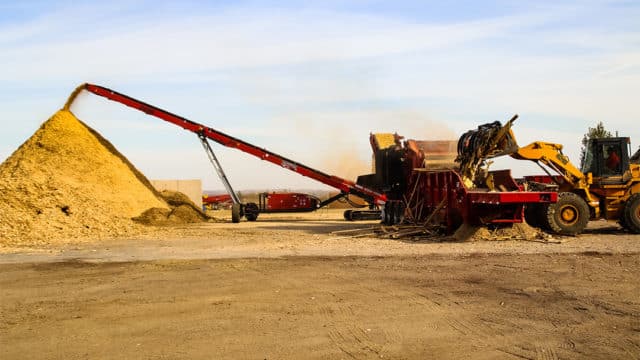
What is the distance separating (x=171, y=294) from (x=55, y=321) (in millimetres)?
2172

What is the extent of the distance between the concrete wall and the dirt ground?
2342 centimetres

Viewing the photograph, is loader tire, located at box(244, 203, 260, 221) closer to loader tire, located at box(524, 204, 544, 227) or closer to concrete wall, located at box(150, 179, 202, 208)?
concrete wall, located at box(150, 179, 202, 208)

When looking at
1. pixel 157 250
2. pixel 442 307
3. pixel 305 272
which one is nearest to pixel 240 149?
pixel 157 250

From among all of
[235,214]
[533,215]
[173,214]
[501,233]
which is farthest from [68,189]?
[533,215]

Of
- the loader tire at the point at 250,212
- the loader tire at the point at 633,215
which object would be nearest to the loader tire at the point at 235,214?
the loader tire at the point at 250,212

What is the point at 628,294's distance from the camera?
33.7 feet

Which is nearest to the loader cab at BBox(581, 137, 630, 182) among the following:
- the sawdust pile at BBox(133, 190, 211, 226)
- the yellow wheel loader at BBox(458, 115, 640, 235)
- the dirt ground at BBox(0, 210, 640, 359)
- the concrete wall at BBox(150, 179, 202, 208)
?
the yellow wheel loader at BBox(458, 115, 640, 235)

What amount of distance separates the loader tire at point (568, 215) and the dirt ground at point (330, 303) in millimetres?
2335

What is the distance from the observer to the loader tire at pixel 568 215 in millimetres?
19531

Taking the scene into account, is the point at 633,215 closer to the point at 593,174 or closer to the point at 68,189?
the point at 593,174

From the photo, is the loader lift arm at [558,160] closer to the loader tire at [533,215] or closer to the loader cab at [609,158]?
the loader cab at [609,158]

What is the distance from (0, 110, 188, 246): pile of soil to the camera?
22.9 metres

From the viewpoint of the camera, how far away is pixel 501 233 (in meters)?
18.7

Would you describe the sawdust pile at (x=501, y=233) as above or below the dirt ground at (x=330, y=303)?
above
